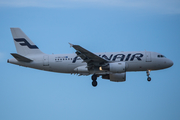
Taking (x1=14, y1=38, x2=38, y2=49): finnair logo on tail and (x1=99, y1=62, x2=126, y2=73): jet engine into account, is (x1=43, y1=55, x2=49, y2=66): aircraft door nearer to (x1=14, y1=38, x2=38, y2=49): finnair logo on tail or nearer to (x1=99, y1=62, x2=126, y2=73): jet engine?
(x1=14, y1=38, x2=38, y2=49): finnair logo on tail

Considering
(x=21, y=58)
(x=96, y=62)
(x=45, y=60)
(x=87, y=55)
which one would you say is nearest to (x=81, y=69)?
(x=96, y=62)

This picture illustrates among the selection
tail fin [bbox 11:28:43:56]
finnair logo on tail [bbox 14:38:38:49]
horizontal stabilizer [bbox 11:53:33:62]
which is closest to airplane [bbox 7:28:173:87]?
horizontal stabilizer [bbox 11:53:33:62]

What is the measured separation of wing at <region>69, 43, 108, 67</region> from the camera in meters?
46.6

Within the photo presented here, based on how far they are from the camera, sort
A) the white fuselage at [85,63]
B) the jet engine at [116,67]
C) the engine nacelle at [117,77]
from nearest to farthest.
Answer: the jet engine at [116,67] → the white fuselage at [85,63] → the engine nacelle at [117,77]

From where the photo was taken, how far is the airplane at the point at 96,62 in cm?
4888

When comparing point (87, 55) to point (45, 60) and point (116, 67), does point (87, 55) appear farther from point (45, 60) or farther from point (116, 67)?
point (45, 60)

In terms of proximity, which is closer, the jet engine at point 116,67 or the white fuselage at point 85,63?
the jet engine at point 116,67

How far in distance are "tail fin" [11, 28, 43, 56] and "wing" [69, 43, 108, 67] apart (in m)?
8.53

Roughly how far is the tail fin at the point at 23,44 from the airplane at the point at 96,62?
1.20 ft

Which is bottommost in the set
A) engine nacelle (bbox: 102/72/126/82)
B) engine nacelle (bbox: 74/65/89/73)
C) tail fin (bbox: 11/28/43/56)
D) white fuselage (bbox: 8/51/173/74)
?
engine nacelle (bbox: 102/72/126/82)

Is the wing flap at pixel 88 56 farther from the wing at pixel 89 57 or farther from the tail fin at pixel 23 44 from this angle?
the tail fin at pixel 23 44

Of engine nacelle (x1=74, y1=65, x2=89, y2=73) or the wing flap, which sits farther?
engine nacelle (x1=74, y1=65, x2=89, y2=73)

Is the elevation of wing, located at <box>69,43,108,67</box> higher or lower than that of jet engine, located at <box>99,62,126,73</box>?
higher

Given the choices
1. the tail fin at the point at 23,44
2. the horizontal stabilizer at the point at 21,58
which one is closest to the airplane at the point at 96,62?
the horizontal stabilizer at the point at 21,58
